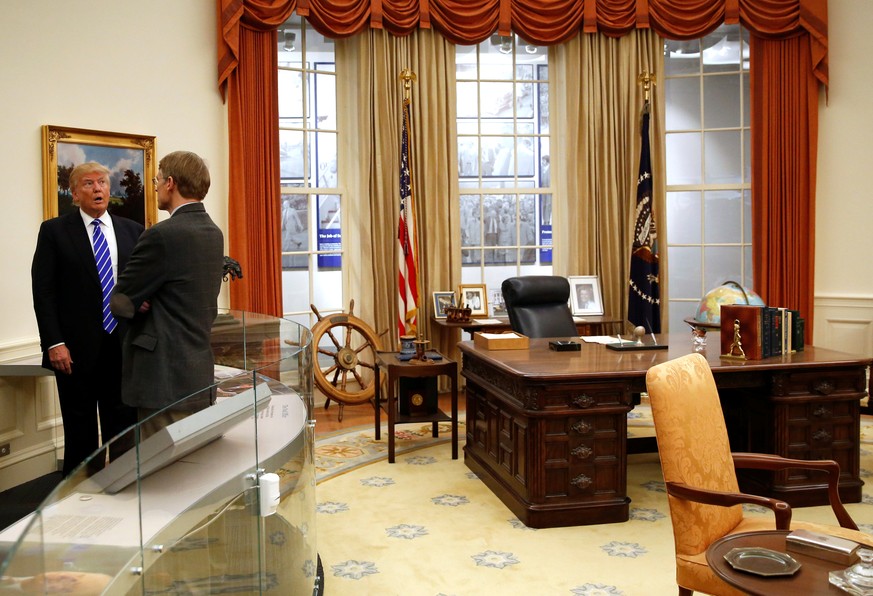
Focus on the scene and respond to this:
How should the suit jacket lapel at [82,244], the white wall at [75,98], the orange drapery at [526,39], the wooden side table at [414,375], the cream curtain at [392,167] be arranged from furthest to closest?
the cream curtain at [392,167] < the orange drapery at [526,39] < the wooden side table at [414,375] < the white wall at [75,98] < the suit jacket lapel at [82,244]

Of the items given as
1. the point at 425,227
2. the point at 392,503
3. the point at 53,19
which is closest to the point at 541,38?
the point at 425,227

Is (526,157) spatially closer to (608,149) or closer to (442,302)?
(608,149)

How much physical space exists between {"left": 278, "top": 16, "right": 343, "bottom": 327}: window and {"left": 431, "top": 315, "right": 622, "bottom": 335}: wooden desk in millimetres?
1109

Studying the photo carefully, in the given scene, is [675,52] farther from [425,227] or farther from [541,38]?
[425,227]

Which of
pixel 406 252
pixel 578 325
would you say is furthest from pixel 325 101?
pixel 578 325

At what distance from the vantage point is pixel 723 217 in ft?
26.0

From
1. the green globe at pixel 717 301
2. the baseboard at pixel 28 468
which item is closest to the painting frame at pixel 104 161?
the baseboard at pixel 28 468

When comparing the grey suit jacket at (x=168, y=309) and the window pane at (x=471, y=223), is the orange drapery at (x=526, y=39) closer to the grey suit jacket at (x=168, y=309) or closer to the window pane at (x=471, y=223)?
the window pane at (x=471, y=223)

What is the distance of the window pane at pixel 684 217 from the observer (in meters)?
7.94

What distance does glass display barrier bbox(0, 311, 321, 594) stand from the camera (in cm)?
122

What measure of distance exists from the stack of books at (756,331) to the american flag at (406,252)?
2965 mm

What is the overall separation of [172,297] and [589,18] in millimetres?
5712

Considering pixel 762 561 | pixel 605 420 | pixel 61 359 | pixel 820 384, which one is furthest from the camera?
pixel 820 384

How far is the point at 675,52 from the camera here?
7.89m
